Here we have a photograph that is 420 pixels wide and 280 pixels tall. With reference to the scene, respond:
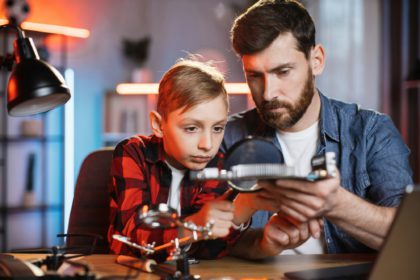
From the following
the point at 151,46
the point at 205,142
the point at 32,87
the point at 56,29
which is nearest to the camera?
the point at 32,87

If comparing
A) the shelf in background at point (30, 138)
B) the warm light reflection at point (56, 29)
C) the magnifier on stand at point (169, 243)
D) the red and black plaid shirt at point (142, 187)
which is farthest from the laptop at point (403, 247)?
the shelf in background at point (30, 138)

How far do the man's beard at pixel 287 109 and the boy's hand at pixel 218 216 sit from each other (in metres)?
0.59

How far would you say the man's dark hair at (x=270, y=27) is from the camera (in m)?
1.74

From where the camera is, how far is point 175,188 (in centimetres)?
156

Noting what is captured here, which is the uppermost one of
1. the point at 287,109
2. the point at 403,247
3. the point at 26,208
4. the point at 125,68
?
the point at 125,68

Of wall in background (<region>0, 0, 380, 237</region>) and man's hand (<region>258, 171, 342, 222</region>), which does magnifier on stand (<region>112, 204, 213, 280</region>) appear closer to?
man's hand (<region>258, 171, 342, 222</region>)

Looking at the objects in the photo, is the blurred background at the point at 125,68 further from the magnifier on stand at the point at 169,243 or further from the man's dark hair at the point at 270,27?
the magnifier on stand at the point at 169,243

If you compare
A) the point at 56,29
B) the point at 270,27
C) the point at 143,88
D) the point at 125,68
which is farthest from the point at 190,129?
the point at 125,68

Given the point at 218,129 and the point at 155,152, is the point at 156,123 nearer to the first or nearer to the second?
the point at 155,152

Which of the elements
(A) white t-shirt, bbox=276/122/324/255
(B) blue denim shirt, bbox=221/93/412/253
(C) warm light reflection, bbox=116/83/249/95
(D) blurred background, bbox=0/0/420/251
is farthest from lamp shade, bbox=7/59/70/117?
(C) warm light reflection, bbox=116/83/249/95

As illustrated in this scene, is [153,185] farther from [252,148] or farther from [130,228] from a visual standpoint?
[252,148]

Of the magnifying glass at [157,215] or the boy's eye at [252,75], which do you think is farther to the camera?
the boy's eye at [252,75]

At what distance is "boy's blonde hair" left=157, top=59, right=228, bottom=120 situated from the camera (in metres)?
1.48

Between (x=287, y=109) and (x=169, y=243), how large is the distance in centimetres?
75
